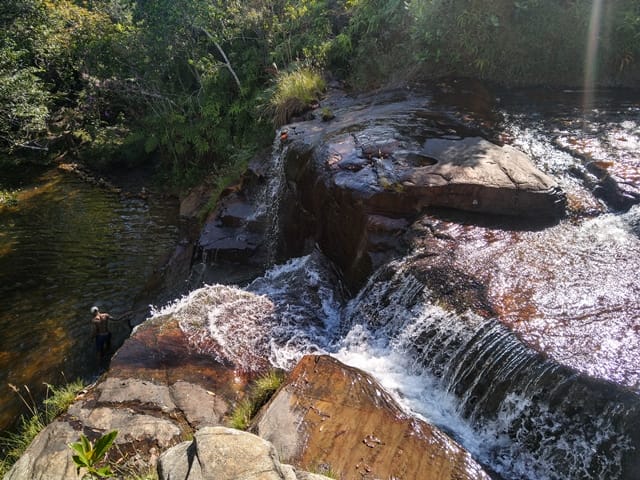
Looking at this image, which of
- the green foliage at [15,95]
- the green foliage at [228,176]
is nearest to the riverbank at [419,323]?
the green foliage at [228,176]

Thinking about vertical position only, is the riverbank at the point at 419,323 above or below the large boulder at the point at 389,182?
below

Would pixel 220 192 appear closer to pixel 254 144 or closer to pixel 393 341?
pixel 254 144

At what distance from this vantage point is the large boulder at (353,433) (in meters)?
3.73

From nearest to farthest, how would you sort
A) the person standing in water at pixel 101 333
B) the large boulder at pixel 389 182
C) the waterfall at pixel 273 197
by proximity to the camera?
the large boulder at pixel 389 182
the person standing in water at pixel 101 333
the waterfall at pixel 273 197

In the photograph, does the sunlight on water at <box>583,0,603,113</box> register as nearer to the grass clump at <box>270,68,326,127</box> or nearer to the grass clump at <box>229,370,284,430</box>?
the grass clump at <box>270,68,326,127</box>

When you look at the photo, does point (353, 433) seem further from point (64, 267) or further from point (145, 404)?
point (64, 267)

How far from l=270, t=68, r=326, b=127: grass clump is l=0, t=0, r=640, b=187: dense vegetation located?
53 mm

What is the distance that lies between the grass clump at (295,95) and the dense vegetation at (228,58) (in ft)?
0.17

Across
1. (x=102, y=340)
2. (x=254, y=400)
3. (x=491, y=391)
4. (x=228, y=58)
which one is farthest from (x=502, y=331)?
(x=228, y=58)

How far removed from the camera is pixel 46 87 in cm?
1723

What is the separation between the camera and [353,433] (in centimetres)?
401

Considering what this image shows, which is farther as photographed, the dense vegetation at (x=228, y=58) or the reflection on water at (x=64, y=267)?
the dense vegetation at (x=228, y=58)

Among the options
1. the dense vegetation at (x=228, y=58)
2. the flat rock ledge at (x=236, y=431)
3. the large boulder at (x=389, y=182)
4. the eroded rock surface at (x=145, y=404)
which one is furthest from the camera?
the dense vegetation at (x=228, y=58)

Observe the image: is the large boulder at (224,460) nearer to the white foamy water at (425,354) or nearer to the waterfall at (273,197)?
the white foamy water at (425,354)
